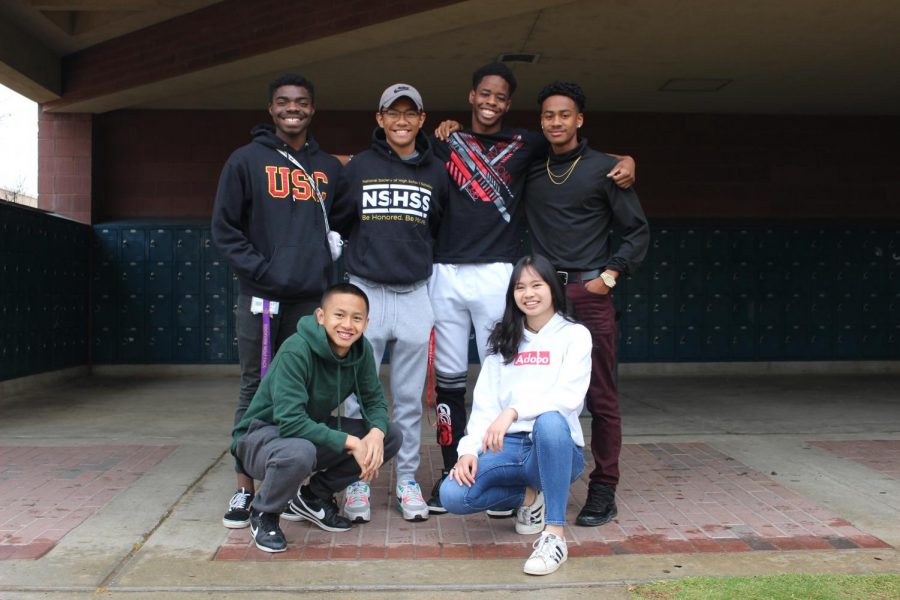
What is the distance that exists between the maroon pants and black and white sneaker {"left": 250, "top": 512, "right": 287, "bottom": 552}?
1.37 meters

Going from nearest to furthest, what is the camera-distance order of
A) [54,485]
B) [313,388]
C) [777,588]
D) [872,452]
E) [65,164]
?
1. [777,588]
2. [313,388]
3. [54,485]
4. [872,452]
5. [65,164]

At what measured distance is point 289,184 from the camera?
3.47m

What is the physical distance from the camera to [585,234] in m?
3.57

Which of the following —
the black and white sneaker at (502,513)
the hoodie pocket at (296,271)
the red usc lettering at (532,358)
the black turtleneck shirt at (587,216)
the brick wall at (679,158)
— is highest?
the brick wall at (679,158)

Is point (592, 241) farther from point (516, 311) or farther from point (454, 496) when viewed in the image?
point (454, 496)

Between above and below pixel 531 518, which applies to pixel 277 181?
above

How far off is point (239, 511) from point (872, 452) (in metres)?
3.72

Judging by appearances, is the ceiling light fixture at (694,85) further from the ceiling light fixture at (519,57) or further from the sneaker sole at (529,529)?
the sneaker sole at (529,529)

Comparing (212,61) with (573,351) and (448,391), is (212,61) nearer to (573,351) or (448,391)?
(448,391)

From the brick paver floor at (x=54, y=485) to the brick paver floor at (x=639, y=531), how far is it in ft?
2.54

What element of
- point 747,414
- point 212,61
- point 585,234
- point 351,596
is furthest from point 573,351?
point 212,61

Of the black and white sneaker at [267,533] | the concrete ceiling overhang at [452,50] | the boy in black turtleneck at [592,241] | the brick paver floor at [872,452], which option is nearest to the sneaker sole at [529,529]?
the boy in black turtleneck at [592,241]

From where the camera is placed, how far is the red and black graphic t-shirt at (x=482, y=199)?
144 inches

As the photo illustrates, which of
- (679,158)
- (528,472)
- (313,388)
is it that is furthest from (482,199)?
(679,158)
